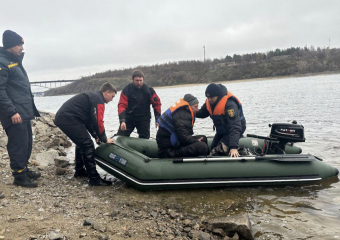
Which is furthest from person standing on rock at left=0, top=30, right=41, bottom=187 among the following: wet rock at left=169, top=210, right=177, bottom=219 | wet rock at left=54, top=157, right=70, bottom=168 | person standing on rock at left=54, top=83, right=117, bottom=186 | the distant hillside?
the distant hillside

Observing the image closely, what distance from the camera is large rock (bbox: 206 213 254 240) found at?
2.79 metres

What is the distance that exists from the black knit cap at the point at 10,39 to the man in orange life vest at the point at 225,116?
2740 mm

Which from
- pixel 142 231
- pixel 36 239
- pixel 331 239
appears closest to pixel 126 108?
pixel 142 231

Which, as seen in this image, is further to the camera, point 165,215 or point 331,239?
point 165,215

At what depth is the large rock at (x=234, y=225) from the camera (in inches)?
110

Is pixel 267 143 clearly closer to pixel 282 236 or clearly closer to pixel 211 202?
pixel 211 202

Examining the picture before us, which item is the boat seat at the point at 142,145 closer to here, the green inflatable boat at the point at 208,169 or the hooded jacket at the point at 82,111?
the green inflatable boat at the point at 208,169

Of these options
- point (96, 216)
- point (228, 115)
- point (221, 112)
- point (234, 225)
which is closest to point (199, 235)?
point (234, 225)

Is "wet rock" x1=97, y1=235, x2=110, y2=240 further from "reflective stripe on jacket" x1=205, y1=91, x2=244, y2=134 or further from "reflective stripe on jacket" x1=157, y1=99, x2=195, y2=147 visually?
"reflective stripe on jacket" x1=205, y1=91, x2=244, y2=134

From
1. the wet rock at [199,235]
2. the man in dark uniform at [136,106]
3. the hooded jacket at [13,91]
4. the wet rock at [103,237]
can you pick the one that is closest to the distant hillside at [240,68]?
the man in dark uniform at [136,106]

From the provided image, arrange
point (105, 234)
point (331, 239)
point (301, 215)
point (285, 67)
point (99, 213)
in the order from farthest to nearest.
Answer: point (285, 67) → point (301, 215) → point (99, 213) → point (331, 239) → point (105, 234)

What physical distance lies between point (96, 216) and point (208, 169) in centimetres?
168

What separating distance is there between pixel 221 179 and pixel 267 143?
1.17 metres

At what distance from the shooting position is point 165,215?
3197mm
